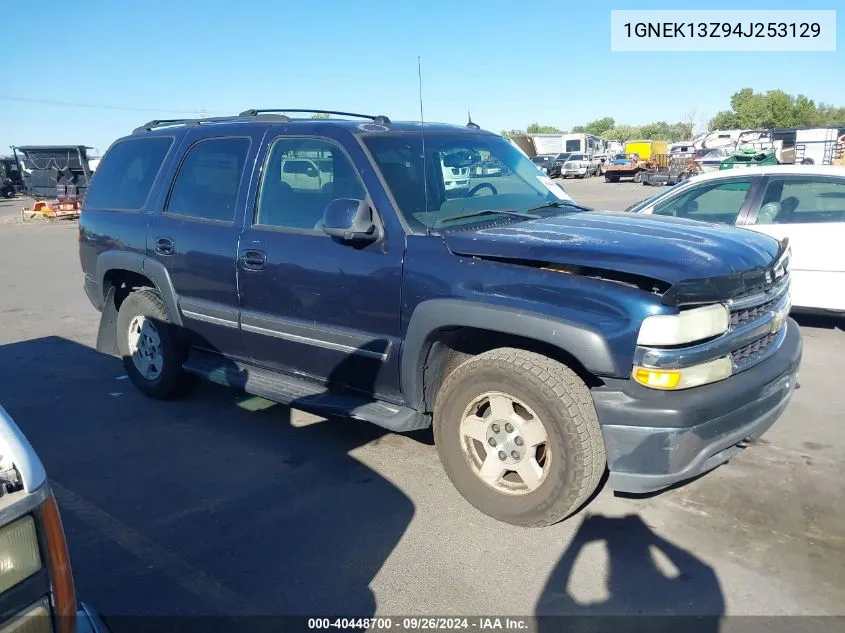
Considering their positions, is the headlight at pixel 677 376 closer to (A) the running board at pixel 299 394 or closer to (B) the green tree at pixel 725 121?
(A) the running board at pixel 299 394

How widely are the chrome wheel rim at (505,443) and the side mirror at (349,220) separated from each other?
1.06 m

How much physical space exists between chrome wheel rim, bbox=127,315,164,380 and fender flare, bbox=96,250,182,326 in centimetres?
32

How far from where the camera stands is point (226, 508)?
12.4ft

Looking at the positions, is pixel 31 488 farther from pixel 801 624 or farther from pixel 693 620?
pixel 801 624

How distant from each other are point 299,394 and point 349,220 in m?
1.19

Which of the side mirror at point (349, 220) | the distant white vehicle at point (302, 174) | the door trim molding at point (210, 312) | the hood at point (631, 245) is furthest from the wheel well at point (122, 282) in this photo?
the hood at point (631, 245)

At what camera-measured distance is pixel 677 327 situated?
2.96 meters

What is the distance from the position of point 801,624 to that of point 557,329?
1.48 meters

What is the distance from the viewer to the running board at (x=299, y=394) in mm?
3863

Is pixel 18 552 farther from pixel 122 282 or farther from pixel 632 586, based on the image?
pixel 122 282

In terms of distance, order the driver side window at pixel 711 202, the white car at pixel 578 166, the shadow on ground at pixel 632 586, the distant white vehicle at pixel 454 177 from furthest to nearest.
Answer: the white car at pixel 578 166, the driver side window at pixel 711 202, the distant white vehicle at pixel 454 177, the shadow on ground at pixel 632 586

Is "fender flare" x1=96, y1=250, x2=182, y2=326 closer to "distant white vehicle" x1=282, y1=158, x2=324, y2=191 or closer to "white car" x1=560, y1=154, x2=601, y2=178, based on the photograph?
"distant white vehicle" x1=282, y1=158, x2=324, y2=191

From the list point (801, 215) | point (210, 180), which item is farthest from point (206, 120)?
point (801, 215)

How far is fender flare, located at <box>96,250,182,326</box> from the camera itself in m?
4.96
